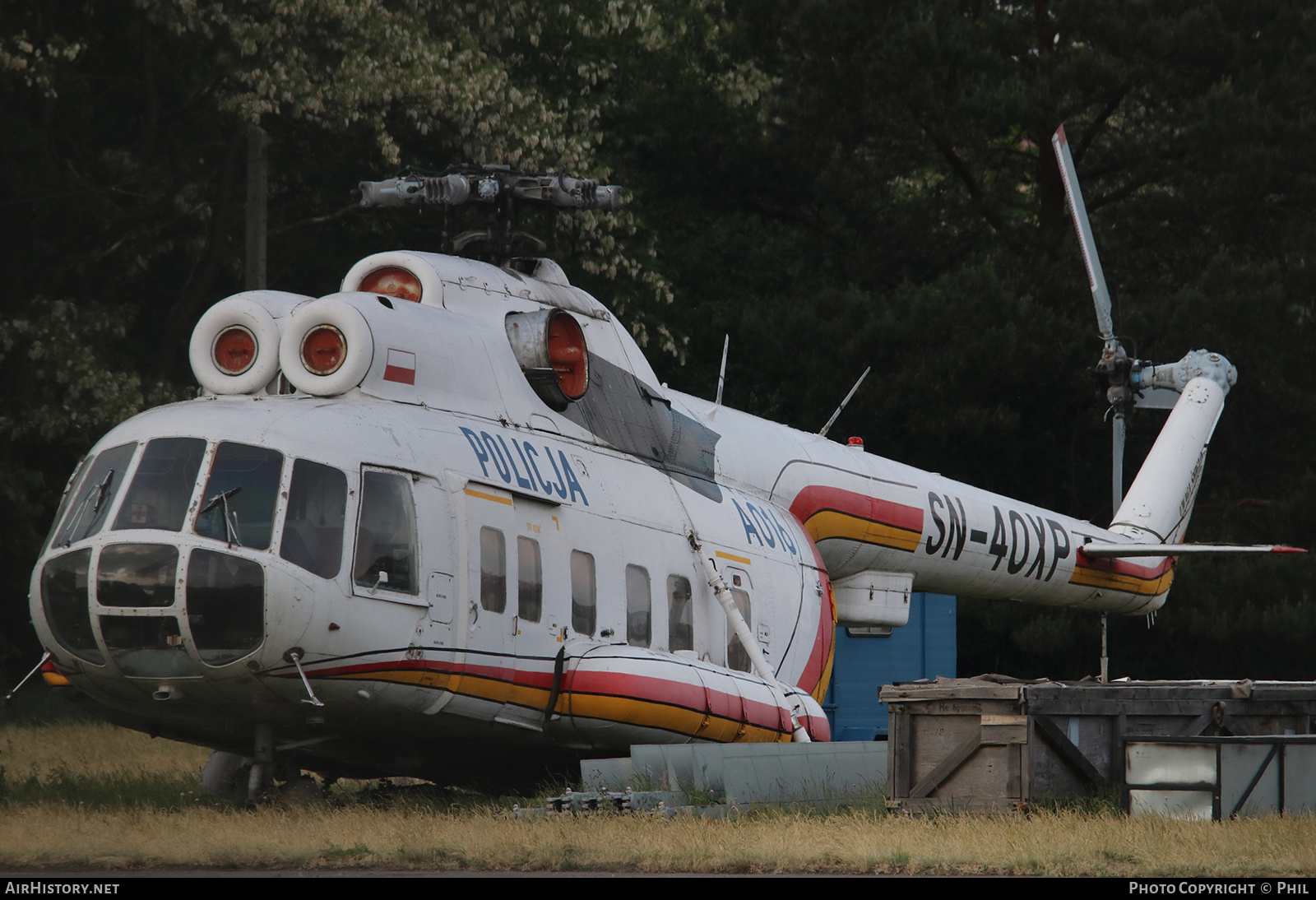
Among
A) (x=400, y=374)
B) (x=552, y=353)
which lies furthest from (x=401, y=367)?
(x=552, y=353)

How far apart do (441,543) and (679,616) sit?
3.02 m

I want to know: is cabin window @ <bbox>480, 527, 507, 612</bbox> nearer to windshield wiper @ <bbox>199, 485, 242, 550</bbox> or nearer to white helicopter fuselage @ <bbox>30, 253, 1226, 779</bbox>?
white helicopter fuselage @ <bbox>30, 253, 1226, 779</bbox>

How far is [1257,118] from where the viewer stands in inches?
1162

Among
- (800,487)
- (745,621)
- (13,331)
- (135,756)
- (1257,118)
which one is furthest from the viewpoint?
(1257,118)

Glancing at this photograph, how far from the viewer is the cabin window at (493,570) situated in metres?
11.7

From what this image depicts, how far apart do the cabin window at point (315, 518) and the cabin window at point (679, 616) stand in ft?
12.0

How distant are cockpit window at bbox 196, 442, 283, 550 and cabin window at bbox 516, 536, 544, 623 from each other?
7.06ft

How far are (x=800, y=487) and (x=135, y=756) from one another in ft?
27.7

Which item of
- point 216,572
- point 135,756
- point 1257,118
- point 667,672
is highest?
point 1257,118

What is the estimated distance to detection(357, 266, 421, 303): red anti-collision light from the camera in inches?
518

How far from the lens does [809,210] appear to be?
113 ft

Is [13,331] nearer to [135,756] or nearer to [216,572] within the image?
[135,756]

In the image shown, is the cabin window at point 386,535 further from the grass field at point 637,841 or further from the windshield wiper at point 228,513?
the grass field at point 637,841
